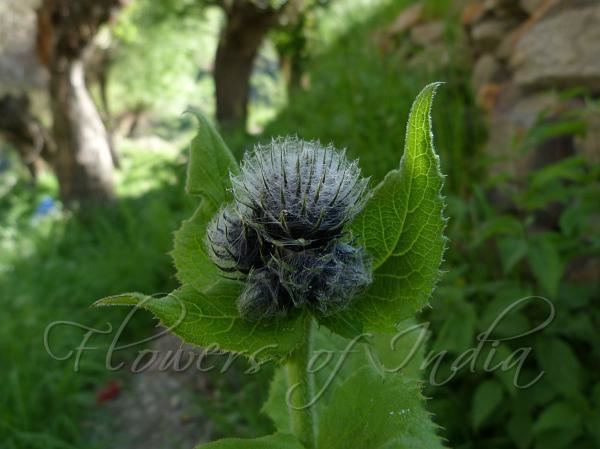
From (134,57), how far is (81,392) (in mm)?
17873

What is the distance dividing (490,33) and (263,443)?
560cm

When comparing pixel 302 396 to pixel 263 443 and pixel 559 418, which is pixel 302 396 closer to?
pixel 263 443

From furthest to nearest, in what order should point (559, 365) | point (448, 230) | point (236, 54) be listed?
point (236, 54), point (448, 230), point (559, 365)

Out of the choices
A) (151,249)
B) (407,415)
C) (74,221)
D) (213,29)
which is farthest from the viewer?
(213,29)

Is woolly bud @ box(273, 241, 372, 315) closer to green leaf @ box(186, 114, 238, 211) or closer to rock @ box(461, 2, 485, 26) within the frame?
green leaf @ box(186, 114, 238, 211)

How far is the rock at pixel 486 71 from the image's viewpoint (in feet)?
18.3

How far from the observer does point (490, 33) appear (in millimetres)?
5895

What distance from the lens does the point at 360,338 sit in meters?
1.12

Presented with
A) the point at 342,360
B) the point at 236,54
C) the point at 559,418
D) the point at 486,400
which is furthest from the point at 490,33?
the point at 236,54

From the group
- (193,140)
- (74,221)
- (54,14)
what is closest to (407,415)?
(193,140)

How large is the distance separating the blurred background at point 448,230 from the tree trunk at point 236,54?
0.29 feet

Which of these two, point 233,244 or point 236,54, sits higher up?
point 236,54

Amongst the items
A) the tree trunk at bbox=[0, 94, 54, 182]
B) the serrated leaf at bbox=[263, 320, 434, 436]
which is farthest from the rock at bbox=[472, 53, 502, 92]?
the tree trunk at bbox=[0, 94, 54, 182]

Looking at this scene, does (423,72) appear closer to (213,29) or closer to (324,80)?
(324,80)
